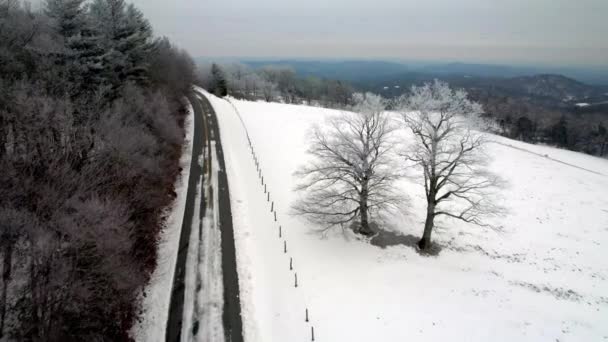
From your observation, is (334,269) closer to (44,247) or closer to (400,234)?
(400,234)

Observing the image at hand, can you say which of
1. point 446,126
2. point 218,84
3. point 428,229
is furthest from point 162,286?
point 218,84

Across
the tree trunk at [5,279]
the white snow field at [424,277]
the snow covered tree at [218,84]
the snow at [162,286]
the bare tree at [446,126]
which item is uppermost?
the snow covered tree at [218,84]

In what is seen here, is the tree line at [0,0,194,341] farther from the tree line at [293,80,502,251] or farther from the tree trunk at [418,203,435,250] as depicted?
the tree trunk at [418,203,435,250]

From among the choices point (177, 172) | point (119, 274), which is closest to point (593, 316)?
point (119, 274)

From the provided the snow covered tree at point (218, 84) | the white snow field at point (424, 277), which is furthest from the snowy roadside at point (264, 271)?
the snow covered tree at point (218, 84)

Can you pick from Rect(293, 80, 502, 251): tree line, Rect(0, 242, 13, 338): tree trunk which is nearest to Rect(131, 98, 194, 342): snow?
Rect(0, 242, 13, 338): tree trunk

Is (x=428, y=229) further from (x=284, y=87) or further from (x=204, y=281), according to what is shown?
(x=284, y=87)

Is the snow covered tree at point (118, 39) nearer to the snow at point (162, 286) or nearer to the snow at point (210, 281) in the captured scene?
the snow at point (162, 286)
